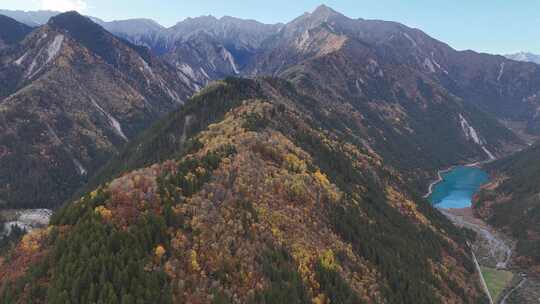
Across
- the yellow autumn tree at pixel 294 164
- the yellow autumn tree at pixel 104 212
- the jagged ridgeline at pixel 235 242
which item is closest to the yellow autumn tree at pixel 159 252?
the jagged ridgeline at pixel 235 242

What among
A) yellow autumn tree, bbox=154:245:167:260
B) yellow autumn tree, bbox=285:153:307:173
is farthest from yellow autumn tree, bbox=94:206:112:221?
yellow autumn tree, bbox=285:153:307:173

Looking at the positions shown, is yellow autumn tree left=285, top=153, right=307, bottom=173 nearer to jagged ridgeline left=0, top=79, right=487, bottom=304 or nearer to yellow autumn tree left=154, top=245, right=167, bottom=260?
jagged ridgeline left=0, top=79, right=487, bottom=304

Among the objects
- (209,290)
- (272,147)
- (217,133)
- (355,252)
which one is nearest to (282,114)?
(217,133)

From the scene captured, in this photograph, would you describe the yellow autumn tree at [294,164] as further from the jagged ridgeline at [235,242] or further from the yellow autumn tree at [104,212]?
the yellow autumn tree at [104,212]

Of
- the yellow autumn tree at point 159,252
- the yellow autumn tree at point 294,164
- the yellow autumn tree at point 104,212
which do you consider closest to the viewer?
the yellow autumn tree at point 159,252

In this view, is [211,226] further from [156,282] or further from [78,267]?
[78,267]

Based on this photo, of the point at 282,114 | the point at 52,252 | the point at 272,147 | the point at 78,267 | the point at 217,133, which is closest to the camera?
the point at 78,267

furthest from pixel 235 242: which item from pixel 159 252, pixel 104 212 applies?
pixel 104 212

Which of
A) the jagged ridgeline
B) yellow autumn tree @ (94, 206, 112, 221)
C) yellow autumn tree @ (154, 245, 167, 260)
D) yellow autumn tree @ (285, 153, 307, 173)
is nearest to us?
the jagged ridgeline
